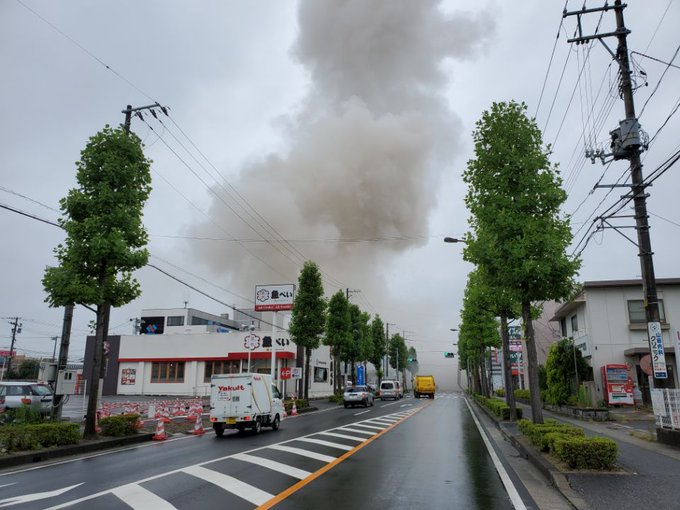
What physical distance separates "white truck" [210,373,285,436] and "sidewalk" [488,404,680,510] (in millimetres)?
9400

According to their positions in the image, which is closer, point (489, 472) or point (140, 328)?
point (489, 472)

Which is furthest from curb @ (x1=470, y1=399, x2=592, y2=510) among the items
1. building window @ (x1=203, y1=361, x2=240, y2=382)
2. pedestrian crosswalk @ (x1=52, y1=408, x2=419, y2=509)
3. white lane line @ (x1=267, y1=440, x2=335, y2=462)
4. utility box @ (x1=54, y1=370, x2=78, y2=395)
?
building window @ (x1=203, y1=361, x2=240, y2=382)

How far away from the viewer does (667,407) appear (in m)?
12.8

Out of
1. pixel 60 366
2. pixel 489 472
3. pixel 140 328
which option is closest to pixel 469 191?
pixel 489 472

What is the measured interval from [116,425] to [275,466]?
7.93 m

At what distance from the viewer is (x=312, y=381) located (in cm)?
5116

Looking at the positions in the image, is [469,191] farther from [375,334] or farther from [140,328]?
[140,328]

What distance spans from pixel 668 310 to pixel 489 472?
24.4 m

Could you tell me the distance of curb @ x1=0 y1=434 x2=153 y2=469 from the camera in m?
11.2

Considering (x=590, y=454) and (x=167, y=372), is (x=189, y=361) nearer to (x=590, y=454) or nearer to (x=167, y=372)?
(x=167, y=372)

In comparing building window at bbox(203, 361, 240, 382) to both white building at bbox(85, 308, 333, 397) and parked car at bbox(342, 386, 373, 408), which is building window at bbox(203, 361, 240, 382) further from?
parked car at bbox(342, 386, 373, 408)

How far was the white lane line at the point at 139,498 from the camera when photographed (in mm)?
6883

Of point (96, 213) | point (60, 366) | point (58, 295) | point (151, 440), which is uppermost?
point (96, 213)

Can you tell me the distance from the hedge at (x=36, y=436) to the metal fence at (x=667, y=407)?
1584 centimetres
